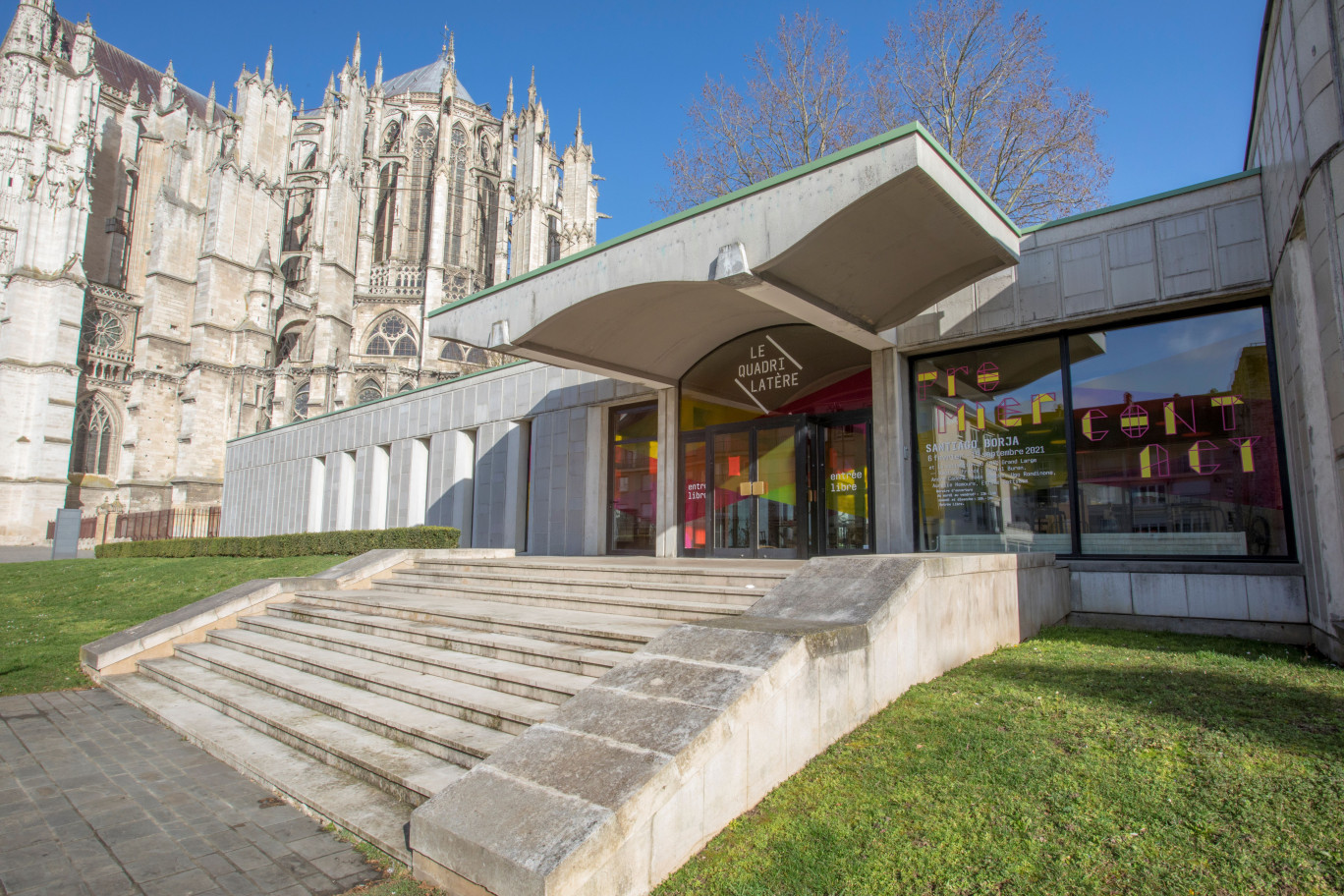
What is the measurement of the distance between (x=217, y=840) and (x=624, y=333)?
830 centimetres

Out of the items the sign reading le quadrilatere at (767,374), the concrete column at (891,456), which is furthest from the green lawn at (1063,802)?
the sign reading le quadrilatere at (767,374)

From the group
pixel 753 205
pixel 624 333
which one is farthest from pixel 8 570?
pixel 753 205

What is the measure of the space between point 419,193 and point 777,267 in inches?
2059

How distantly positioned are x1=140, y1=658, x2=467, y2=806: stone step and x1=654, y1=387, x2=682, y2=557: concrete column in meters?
7.19

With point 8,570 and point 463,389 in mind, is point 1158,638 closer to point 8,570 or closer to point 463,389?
point 463,389

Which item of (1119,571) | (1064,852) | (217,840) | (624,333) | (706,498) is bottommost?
(217,840)

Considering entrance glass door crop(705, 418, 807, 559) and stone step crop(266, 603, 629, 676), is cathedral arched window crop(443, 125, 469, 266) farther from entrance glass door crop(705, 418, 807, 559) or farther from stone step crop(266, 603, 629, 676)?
stone step crop(266, 603, 629, 676)

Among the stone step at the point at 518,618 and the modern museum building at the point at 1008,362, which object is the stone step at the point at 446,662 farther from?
the modern museum building at the point at 1008,362

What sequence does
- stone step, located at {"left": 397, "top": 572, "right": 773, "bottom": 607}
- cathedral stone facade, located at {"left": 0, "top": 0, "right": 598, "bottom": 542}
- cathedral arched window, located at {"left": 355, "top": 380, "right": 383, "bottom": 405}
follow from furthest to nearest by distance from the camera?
cathedral arched window, located at {"left": 355, "top": 380, "right": 383, "bottom": 405} < cathedral stone facade, located at {"left": 0, "top": 0, "right": 598, "bottom": 542} < stone step, located at {"left": 397, "top": 572, "right": 773, "bottom": 607}

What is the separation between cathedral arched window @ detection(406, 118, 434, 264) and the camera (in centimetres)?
5259

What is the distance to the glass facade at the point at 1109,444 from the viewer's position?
8.30 meters

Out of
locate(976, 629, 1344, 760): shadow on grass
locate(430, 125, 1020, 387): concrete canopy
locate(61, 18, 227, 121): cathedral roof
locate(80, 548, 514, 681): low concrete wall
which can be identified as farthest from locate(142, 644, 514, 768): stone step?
locate(61, 18, 227, 121): cathedral roof

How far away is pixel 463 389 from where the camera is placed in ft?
60.4

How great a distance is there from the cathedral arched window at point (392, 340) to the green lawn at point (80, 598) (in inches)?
1075
